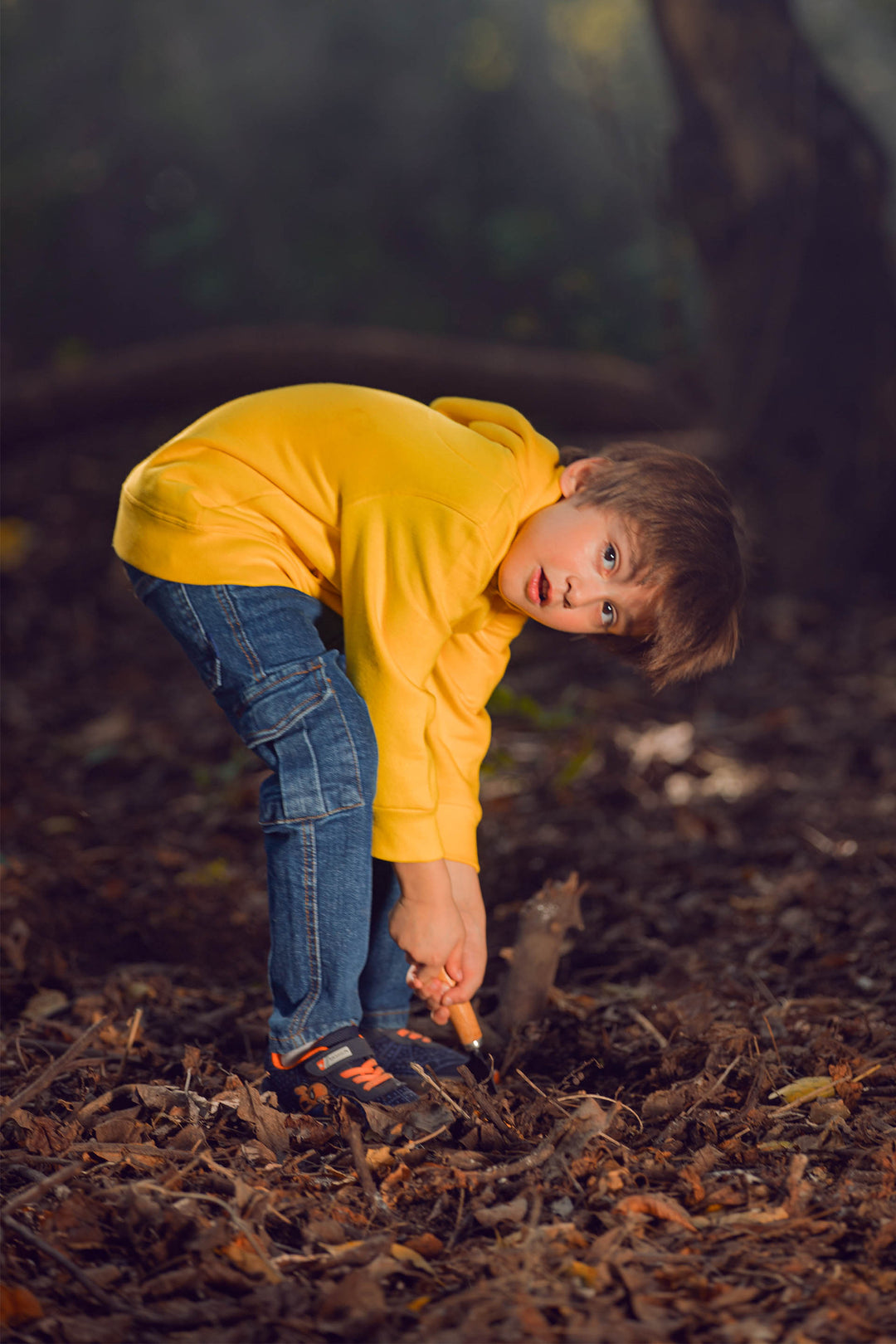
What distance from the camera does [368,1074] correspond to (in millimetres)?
1795

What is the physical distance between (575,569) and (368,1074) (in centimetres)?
93

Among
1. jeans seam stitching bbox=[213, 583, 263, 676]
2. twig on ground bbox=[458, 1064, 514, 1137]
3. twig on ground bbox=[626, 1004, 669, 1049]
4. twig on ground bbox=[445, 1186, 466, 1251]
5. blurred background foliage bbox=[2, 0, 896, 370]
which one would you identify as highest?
blurred background foliage bbox=[2, 0, 896, 370]

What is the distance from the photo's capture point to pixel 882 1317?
4.06 feet

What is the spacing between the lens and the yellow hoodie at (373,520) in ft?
5.69

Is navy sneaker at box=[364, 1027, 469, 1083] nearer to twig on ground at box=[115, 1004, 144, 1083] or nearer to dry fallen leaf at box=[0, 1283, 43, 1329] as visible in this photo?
twig on ground at box=[115, 1004, 144, 1083]

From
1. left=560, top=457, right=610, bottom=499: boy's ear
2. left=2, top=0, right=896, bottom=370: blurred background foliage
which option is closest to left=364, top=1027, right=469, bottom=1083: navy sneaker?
left=560, top=457, right=610, bottom=499: boy's ear

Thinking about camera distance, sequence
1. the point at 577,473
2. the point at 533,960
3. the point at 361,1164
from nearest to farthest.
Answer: the point at 361,1164
the point at 577,473
the point at 533,960

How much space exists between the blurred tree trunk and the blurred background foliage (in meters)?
2.19

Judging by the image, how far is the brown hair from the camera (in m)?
1.81

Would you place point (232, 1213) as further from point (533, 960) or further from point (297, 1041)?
point (533, 960)

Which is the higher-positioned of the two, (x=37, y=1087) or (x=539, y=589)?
A: (x=539, y=589)

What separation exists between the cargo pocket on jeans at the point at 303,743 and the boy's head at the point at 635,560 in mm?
381

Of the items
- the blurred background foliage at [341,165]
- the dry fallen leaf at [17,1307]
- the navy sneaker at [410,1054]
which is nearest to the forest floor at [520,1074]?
the dry fallen leaf at [17,1307]

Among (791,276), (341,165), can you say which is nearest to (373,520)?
(791,276)
